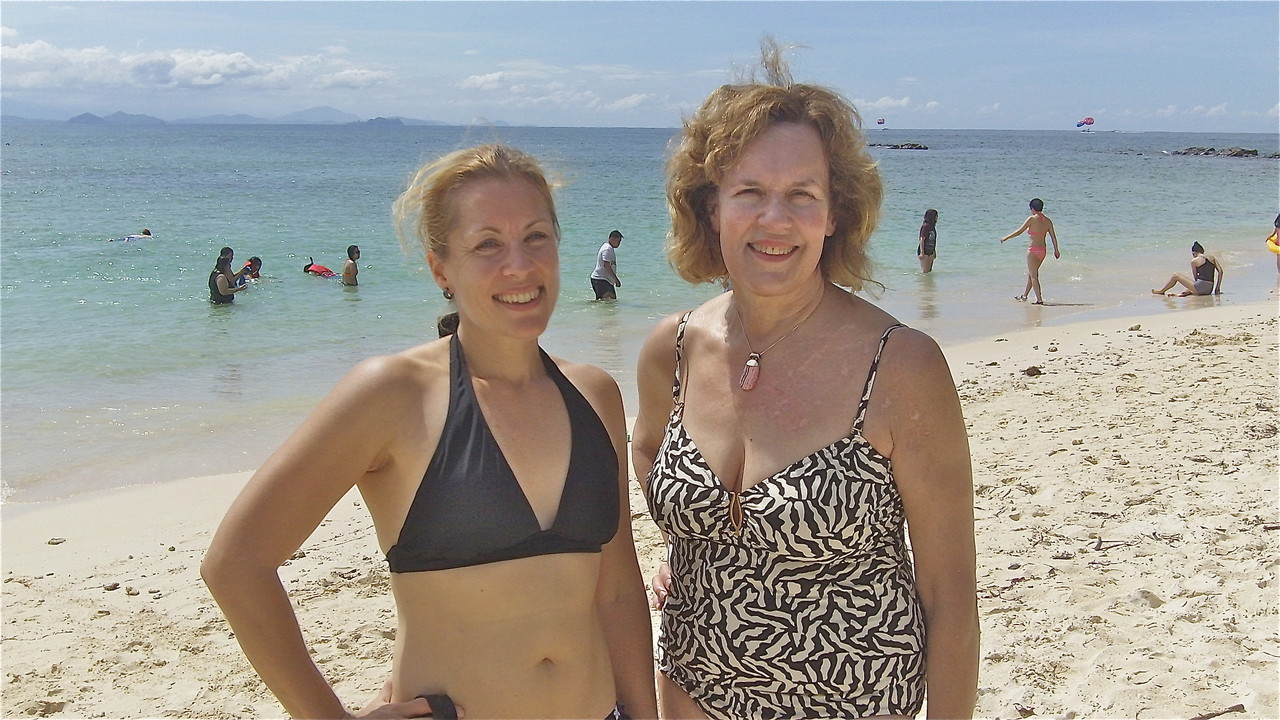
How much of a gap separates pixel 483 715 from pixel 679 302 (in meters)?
14.5

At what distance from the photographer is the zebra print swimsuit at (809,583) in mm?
2215

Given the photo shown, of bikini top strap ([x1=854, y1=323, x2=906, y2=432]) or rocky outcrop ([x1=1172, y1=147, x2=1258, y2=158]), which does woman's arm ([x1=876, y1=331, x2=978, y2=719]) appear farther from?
rocky outcrop ([x1=1172, y1=147, x2=1258, y2=158])

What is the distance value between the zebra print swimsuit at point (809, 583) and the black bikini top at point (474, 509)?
284mm

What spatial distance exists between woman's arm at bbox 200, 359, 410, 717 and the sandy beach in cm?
247

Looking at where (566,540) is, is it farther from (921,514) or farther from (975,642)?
(975,642)

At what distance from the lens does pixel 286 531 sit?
194cm

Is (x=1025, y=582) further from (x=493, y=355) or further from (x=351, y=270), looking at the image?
(x=351, y=270)

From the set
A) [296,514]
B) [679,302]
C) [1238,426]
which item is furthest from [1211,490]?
[679,302]

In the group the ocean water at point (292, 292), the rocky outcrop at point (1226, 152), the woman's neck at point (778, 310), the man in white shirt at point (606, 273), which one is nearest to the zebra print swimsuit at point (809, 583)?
the woman's neck at point (778, 310)

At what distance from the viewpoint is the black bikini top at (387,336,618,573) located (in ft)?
6.66

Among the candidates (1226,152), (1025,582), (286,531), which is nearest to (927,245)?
(1025,582)

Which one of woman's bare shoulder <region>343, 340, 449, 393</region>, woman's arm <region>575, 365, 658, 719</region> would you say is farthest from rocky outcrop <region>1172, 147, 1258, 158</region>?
woman's bare shoulder <region>343, 340, 449, 393</region>

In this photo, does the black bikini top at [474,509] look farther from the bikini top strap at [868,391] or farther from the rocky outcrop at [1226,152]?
the rocky outcrop at [1226,152]

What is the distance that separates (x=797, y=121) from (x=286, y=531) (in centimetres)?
152
